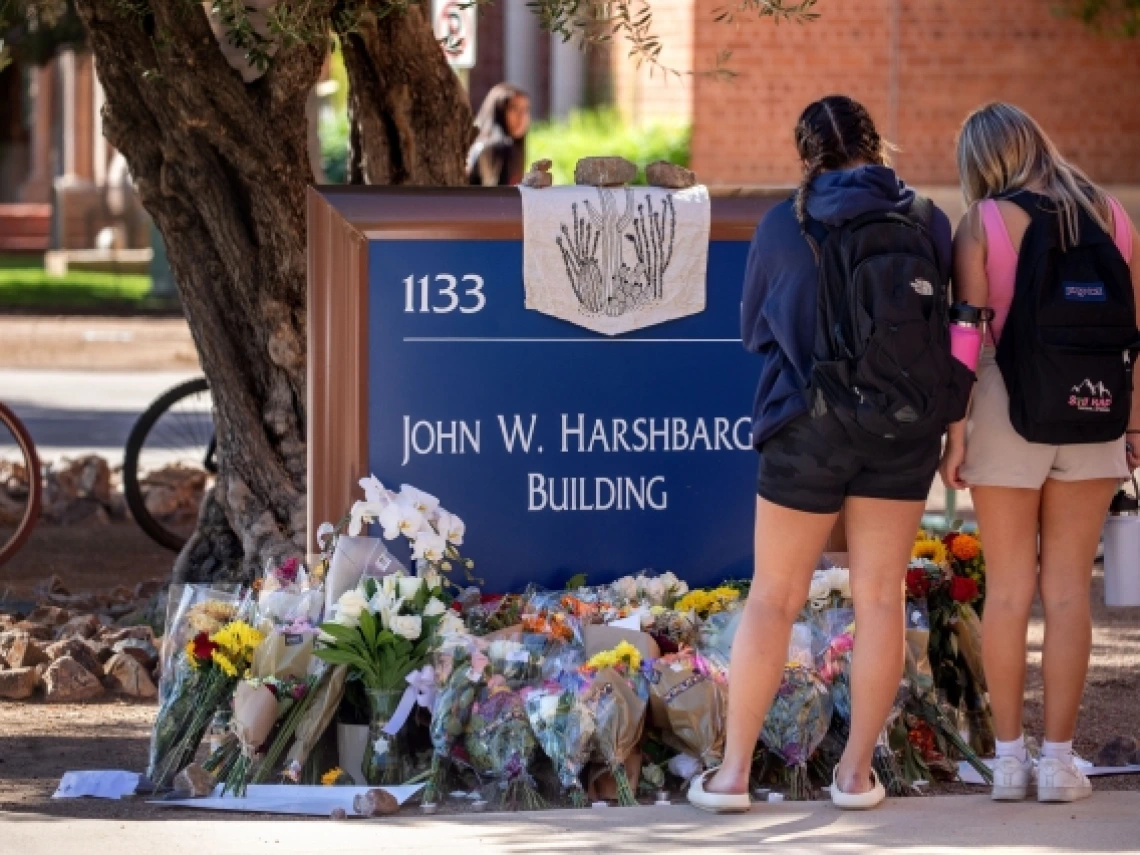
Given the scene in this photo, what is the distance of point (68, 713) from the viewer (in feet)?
20.4

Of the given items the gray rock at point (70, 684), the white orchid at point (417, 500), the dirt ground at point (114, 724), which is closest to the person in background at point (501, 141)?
the dirt ground at point (114, 724)

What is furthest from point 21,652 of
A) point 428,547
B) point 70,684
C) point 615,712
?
point 615,712

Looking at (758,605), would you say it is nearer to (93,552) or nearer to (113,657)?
(113,657)

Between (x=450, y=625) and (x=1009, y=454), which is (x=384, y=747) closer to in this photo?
(x=450, y=625)

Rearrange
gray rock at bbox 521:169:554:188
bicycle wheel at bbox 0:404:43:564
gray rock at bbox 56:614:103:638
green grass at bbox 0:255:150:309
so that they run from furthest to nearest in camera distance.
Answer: green grass at bbox 0:255:150:309
bicycle wheel at bbox 0:404:43:564
gray rock at bbox 56:614:103:638
gray rock at bbox 521:169:554:188

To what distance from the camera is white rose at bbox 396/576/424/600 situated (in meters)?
5.17

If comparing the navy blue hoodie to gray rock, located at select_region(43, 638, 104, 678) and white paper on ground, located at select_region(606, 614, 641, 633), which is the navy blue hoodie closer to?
white paper on ground, located at select_region(606, 614, 641, 633)

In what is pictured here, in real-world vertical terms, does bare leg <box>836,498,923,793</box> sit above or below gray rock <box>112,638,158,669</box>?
above

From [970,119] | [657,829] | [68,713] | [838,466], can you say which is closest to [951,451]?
[838,466]

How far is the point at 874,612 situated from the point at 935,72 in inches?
563

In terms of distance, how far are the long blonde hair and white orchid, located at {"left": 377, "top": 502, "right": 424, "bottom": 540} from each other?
166 centimetres

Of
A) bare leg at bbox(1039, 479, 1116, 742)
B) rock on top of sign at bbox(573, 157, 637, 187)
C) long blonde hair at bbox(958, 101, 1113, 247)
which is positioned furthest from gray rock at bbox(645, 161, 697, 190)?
bare leg at bbox(1039, 479, 1116, 742)

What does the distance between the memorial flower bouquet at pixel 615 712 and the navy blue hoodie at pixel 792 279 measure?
2.34 feet

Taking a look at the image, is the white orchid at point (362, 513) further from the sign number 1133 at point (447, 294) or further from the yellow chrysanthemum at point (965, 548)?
the yellow chrysanthemum at point (965, 548)
